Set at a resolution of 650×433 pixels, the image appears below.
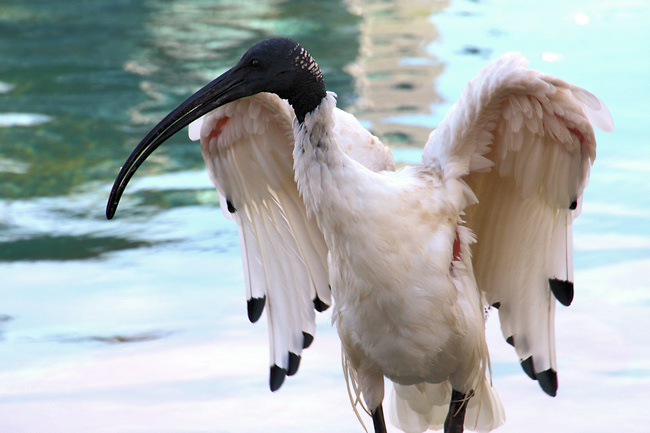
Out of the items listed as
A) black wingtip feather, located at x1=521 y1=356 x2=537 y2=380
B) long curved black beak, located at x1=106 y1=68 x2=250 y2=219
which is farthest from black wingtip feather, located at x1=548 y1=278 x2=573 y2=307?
long curved black beak, located at x1=106 y1=68 x2=250 y2=219

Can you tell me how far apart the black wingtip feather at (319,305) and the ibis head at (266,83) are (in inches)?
49.2

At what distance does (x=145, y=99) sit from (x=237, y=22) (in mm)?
3335

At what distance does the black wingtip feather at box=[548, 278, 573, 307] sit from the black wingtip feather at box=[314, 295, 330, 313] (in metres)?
1.02

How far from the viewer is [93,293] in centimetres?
604

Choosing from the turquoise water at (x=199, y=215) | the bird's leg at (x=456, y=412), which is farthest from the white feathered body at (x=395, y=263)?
the turquoise water at (x=199, y=215)

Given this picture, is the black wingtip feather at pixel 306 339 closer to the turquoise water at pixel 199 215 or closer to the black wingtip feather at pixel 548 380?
the turquoise water at pixel 199 215

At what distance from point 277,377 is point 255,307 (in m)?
0.35

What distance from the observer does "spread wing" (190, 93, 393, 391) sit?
12.9 ft

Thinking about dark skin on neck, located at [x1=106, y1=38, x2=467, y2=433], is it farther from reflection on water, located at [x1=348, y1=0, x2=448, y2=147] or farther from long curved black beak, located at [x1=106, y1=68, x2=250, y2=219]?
reflection on water, located at [x1=348, y1=0, x2=448, y2=147]

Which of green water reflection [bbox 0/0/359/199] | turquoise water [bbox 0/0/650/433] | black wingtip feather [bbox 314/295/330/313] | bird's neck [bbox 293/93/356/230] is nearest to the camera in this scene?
bird's neck [bbox 293/93/356/230]

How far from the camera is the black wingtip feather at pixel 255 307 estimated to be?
4.34 metres

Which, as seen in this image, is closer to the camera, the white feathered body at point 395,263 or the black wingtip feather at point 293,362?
the white feathered body at point 395,263

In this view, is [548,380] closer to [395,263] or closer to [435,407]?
[435,407]

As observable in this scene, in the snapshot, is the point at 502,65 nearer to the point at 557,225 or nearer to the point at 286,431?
the point at 557,225
